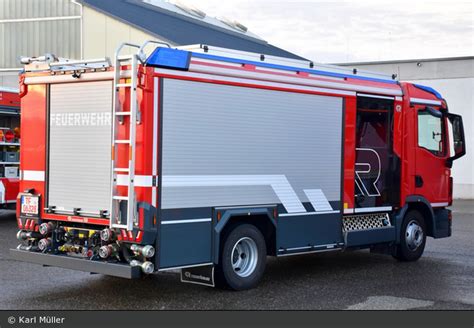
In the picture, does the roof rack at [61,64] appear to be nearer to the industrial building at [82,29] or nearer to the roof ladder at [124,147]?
the roof ladder at [124,147]

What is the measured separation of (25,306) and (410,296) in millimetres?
4665

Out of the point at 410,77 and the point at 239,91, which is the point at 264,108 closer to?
the point at 239,91

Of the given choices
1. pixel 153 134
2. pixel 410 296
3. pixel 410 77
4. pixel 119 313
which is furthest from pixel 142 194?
pixel 410 77

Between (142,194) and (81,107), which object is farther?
(81,107)

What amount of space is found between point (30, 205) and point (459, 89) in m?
21.0

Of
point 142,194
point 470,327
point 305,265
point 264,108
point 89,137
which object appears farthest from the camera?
point 305,265

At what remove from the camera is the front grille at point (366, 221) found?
37.3 feet

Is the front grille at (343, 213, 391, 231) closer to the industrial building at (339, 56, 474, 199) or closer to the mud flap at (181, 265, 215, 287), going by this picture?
the mud flap at (181, 265, 215, 287)

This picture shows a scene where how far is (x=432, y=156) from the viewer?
1292 centimetres

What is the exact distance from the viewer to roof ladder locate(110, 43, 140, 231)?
8.47 metres

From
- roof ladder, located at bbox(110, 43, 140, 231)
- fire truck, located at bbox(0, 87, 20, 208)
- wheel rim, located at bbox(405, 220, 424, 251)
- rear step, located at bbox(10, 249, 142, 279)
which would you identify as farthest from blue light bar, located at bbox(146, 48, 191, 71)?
fire truck, located at bbox(0, 87, 20, 208)

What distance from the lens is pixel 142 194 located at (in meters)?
8.51

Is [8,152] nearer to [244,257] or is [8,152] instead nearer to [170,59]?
[244,257]

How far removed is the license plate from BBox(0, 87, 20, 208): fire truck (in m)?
7.61
